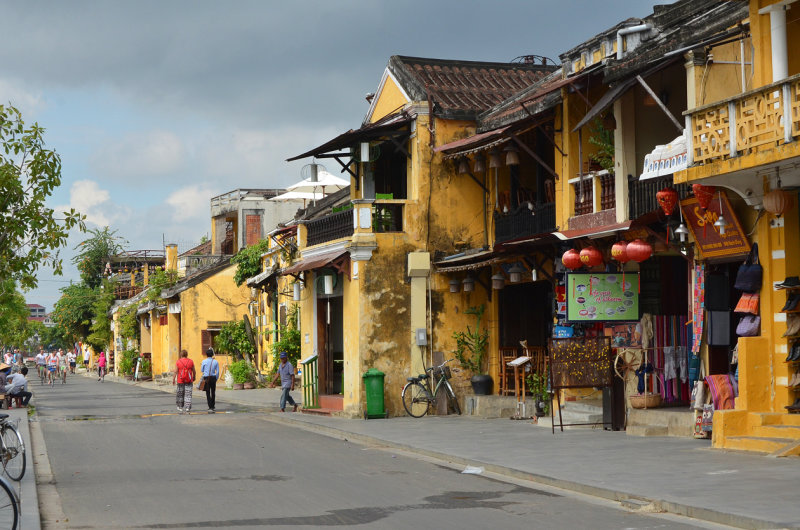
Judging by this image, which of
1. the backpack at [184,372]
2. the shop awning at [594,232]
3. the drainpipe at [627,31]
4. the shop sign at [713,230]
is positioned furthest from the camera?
the backpack at [184,372]

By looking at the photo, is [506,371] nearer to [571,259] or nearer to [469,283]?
[469,283]

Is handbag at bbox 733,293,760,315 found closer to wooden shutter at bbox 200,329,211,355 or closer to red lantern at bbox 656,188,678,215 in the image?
red lantern at bbox 656,188,678,215

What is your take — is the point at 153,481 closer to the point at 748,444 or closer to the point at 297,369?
the point at 748,444

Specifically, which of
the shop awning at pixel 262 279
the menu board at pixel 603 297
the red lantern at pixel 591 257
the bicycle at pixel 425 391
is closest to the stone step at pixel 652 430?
the menu board at pixel 603 297

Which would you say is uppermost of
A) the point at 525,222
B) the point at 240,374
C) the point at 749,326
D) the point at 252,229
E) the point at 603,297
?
the point at 252,229

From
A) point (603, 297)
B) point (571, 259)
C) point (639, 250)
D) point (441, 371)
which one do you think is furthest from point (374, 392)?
point (639, 250)

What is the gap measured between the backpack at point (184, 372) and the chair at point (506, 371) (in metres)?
9.14

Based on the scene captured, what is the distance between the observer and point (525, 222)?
2422 cm

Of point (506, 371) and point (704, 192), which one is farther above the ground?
point (704, 192)

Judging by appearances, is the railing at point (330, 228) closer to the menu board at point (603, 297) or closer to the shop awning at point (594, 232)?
the shop awning at point (594, 232)

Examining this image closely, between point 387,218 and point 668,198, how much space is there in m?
10.9

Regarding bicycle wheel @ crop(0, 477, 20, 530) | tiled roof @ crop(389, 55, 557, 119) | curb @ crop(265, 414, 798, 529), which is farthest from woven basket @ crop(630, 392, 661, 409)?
bicycle wheel @ crop(0, 477, 20, 530)

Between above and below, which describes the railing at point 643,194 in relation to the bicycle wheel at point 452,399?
above

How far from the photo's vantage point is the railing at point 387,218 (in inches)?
1056
